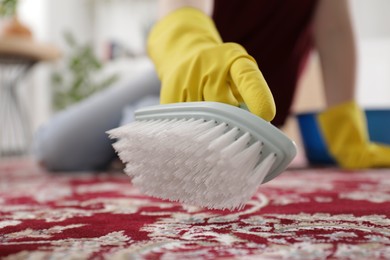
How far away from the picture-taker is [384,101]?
3.06 m

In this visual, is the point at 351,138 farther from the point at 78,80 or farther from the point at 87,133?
the point at 78,80

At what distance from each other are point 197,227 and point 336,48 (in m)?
0.87

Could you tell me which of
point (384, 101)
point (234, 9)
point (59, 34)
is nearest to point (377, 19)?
point (384, 101)

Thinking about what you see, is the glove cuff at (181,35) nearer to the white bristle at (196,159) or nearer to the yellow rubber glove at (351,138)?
the white bristle at (196,159)

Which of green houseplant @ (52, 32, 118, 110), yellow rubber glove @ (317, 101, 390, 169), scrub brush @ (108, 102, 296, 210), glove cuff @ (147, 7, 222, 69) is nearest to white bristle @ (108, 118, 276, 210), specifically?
scrub brush @ (108, 102, 296, 210)

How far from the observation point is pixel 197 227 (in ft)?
1.42

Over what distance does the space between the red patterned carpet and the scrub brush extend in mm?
33

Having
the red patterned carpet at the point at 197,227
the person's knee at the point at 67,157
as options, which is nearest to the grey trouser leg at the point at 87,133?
the person's knee at the point at 67,157

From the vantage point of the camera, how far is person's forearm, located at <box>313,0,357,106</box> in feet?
3.82

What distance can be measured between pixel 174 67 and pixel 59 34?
273 centimetres

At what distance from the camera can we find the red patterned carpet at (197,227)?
334 mm

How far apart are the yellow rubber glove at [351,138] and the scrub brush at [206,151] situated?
743mm

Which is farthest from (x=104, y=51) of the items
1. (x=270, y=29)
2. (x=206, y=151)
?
(x=206, y=151)

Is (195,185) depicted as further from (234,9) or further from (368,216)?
(234,9)
